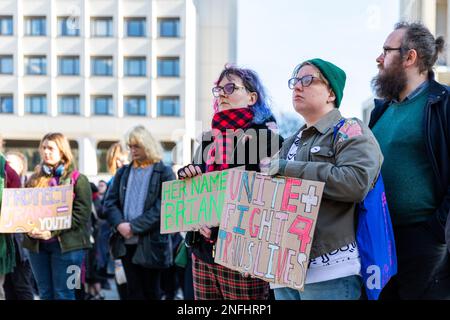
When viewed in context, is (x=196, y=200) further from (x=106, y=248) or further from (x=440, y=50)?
(x=106, y=248)

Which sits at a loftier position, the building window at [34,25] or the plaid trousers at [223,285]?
the building window at [34,25]

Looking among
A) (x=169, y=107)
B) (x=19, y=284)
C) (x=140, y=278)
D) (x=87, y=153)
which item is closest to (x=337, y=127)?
(x=140, y=278)

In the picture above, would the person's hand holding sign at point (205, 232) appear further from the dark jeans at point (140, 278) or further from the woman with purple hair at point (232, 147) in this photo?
the dark jeans at point (140, 278)

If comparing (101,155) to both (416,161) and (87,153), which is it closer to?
(87,153)

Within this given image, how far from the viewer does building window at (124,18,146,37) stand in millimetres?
35375

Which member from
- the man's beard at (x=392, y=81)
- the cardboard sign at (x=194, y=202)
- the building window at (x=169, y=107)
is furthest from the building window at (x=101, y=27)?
the man's beard at (x=392, y=81)

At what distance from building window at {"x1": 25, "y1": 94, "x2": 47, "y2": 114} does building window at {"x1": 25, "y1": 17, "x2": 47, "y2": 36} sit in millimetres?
3869

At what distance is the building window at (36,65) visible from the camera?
35656 mm

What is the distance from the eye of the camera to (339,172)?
8.01ft

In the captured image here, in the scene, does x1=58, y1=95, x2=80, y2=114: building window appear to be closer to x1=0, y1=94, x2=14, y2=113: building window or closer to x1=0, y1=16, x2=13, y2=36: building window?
x1=0, y1=94, x2=14, y2=113: building window

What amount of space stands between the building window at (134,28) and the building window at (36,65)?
5.55 m

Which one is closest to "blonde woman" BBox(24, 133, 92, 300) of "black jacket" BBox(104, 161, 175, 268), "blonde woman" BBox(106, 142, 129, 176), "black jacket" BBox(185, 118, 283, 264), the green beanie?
"black jacket" BBox(104, 161, 175, 268)

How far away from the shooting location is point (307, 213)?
247 cm
